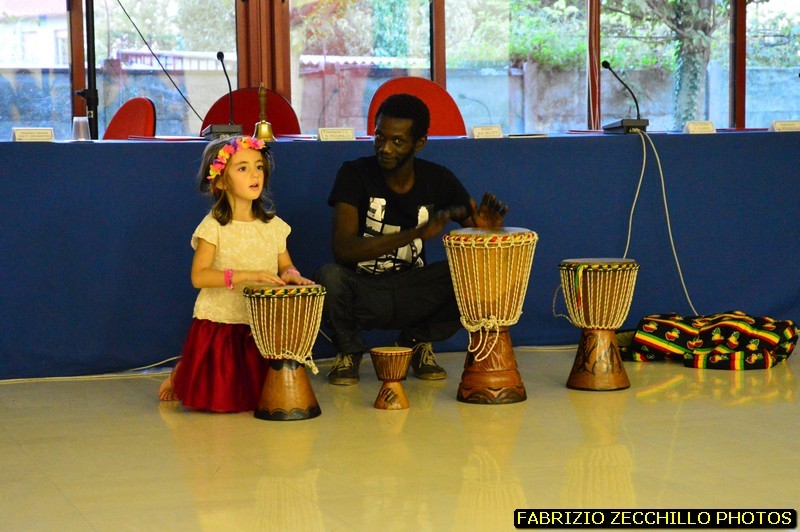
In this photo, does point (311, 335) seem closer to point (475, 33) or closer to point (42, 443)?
point (42, 443)

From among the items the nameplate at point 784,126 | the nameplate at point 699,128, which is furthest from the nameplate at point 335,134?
the nameplate at point 784,126

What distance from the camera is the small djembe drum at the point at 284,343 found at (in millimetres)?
2916

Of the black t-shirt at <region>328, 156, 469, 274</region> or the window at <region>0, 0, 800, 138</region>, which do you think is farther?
the window at <region>0, 0, 800, 138</region>

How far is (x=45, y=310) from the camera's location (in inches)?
139

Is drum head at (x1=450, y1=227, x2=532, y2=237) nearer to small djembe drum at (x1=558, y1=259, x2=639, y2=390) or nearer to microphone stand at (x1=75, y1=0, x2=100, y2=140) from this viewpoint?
small djembe drum at (x1=558, y1=259, x2=639, y2=390)

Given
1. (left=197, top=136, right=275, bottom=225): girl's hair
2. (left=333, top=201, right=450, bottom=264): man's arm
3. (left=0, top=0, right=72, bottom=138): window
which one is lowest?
(left=333, top=201, right=450, bottom=264): man's arm

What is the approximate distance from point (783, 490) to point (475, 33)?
5.28 metres

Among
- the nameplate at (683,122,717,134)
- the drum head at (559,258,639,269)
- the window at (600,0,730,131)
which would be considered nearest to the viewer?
the drum head at (559,258,639,269)

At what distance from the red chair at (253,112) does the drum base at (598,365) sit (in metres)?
2.17

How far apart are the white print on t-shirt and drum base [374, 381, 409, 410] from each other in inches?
23.2

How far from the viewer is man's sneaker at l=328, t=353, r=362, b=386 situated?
3.45 metres

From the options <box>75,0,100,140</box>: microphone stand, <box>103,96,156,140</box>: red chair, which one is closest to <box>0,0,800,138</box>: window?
<box>103,96,156,140</box>: red chair

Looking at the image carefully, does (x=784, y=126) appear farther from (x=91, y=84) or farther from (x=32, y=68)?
(x=32, y=68)

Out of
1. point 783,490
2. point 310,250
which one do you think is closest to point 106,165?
point 310,250
